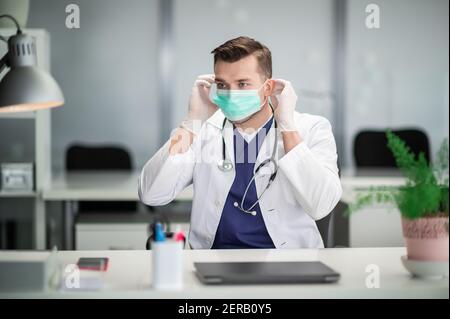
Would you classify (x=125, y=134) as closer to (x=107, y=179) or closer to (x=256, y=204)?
(x=107, y=179)

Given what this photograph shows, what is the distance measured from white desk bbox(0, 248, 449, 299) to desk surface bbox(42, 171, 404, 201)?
1.57 metres

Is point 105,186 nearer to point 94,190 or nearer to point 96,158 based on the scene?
point 94,190

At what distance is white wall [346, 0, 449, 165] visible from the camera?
5184 mm

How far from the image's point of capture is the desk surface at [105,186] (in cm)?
333

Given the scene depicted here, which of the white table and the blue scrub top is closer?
the blue scrub top

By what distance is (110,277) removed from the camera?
148cm

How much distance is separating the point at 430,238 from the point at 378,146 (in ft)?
10.2

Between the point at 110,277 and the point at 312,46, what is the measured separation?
396 centimetres

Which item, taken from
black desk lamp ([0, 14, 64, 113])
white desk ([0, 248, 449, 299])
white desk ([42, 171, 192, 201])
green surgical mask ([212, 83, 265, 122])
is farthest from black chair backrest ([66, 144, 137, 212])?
black desk lamp ([0, 14, 64, 113])

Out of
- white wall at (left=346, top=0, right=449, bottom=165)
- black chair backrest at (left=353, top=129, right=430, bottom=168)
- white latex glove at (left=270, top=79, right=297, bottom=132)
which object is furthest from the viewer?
white wall at (left=346, top=0, right=449, bottom=165)

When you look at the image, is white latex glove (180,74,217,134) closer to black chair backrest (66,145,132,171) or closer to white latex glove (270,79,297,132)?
white latex glove (270,79,297,132)

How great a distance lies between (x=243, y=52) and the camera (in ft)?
6.86
